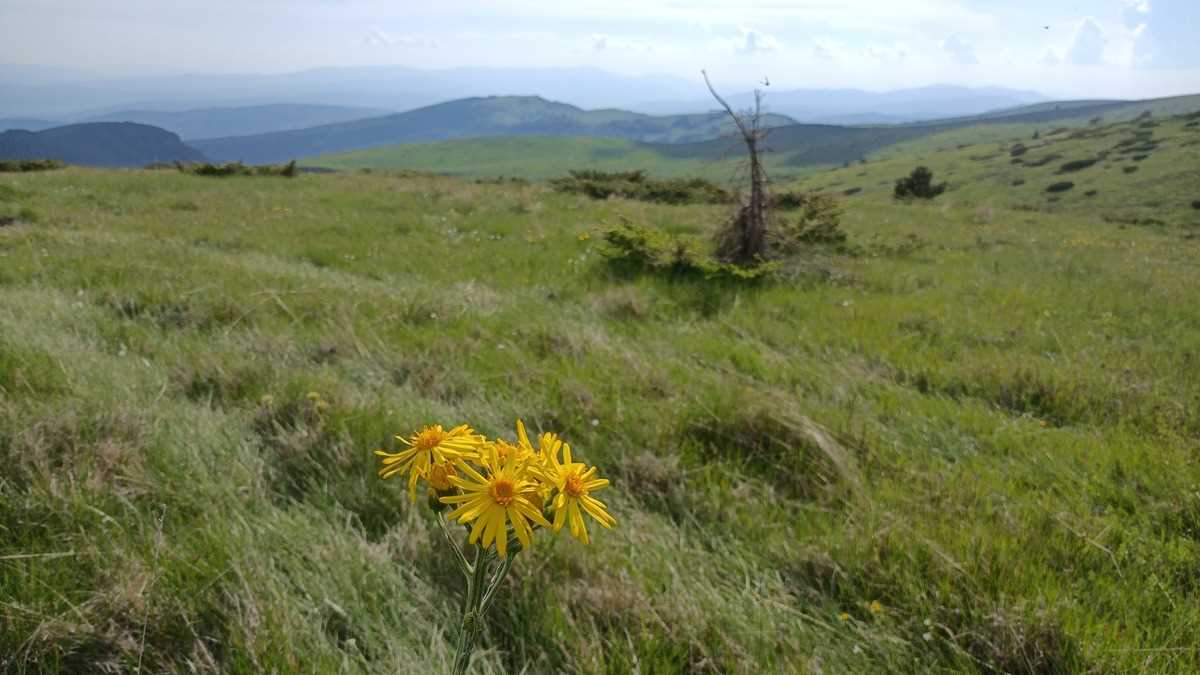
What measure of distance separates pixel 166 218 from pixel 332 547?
43.7 ft

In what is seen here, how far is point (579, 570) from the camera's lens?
2.64 metres

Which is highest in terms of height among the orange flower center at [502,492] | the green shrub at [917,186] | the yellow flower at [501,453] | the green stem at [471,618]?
the yellow flower at [501,453]

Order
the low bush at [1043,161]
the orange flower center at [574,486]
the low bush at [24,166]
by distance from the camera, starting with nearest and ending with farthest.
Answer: the orange flower center at [574,486]
the low bush at [24,166]
the low bush at [1043,161]

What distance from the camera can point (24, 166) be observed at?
88.4 feet

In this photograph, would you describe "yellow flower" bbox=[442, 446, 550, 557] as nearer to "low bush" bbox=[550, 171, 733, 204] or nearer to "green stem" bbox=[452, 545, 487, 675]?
"green stem" bbox=[452, 545, 487, 675]

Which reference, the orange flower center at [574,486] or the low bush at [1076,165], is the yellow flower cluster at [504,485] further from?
the low bush at [1076,165]

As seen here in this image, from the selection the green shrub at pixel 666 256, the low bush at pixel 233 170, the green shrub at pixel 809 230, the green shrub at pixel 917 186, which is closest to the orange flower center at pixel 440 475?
the green shrub at pixel 666 256

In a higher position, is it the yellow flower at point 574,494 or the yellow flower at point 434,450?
the yellow flower at point 434,450

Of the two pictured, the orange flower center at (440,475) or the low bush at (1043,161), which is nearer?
the orange flower center at (440,475)

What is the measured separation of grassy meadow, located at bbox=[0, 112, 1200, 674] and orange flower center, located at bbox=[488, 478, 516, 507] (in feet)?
3.95

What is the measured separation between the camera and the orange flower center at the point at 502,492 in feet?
3.95

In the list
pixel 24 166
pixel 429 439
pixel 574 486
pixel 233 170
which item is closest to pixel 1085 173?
pixel 233 170

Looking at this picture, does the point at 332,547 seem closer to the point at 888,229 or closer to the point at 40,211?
the point at 40,211

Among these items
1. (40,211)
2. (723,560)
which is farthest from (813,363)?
(40,211)
